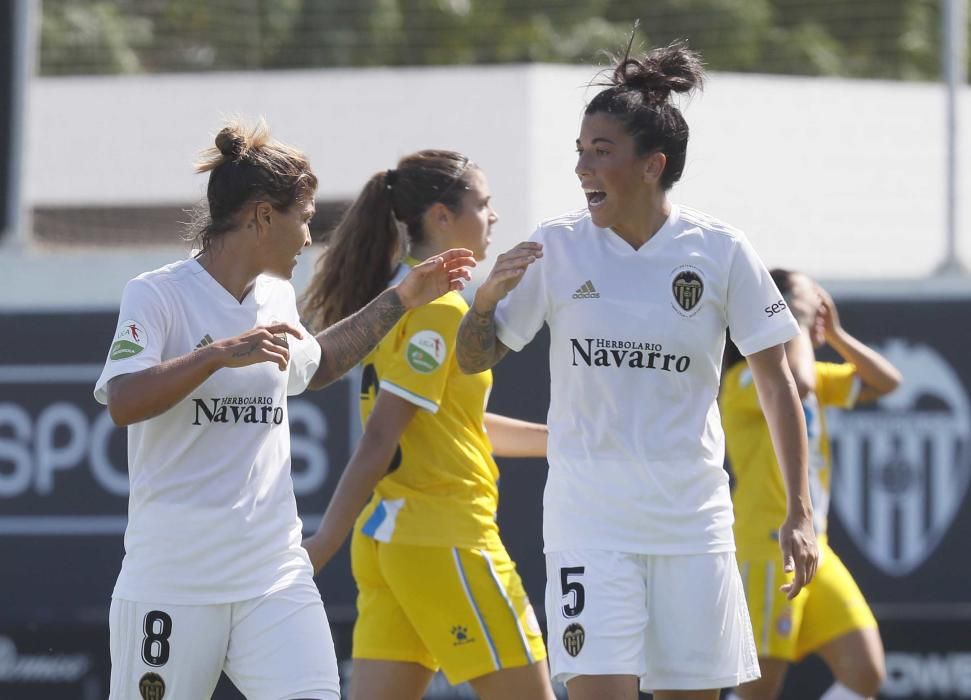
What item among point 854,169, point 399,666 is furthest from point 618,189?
point 854,169

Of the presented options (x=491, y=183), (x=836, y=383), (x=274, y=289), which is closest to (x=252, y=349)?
(x=274, y=289)

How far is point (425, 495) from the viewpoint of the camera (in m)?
4.69

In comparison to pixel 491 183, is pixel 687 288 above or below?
above

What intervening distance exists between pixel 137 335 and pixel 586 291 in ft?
3.78

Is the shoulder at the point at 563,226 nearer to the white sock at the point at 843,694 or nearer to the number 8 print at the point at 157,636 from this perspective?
the number 8 print at the point at 157,636

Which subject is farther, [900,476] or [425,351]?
[900,476]

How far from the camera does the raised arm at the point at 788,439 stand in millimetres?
4074

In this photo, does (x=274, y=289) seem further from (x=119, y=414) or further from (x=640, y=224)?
(x=640, y=224)

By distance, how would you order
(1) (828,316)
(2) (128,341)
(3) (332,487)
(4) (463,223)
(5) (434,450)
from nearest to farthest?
(2) (128,341)
(5) (434,450)
(4) (463,223)
(1) (828,316)
(3) (332,487)

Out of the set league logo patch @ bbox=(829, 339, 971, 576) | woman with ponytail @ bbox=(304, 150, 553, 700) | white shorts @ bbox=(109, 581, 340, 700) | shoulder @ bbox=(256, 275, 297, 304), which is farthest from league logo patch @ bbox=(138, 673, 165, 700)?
league logo patch @ bbox=(829, 339, 971, 576)

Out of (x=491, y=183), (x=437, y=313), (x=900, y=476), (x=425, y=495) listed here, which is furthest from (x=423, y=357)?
(x=491, y=183)

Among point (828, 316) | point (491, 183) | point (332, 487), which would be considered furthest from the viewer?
point (491, 183)

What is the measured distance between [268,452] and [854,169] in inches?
270

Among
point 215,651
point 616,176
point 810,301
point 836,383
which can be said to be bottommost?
point 215,651
